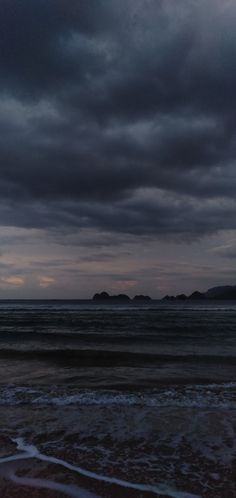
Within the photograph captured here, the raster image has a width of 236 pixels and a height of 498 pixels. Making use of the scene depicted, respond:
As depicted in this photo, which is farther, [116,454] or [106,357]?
[106,357]

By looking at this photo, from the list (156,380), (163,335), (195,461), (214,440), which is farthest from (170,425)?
(163,335)

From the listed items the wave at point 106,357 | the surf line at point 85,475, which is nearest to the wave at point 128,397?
the surf line at point 85,475

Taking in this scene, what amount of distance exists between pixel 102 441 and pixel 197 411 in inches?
93.2

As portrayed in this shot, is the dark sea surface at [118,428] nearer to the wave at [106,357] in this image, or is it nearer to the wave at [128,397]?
the wave at [128,397]

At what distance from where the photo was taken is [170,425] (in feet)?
21.7

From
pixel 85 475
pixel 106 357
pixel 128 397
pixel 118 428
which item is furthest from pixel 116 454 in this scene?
pixel 106 357

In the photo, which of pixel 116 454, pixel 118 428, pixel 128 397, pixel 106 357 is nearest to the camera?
pixel 116 454

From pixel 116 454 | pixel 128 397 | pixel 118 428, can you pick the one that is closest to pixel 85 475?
pixel 116 454

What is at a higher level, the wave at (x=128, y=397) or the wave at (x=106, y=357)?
the wave at (x=128, y=397)

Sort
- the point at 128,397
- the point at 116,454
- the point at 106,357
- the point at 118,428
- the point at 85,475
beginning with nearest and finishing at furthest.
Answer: the point at 85,475 → the point at 116,454 → the point at 118,428 → the point at 128,397 → the point at 106,357

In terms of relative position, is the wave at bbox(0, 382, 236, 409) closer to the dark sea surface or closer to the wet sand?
the dark sea surface

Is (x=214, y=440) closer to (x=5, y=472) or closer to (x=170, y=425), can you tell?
(x=170, y=425)

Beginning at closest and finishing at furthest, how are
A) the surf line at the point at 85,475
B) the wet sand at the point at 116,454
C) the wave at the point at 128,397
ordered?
the surf line at the point at 85,475
the wet sand at the point at 116,454
the wave at the point at 128,397

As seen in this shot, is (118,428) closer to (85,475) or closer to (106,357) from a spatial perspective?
(85,475)
